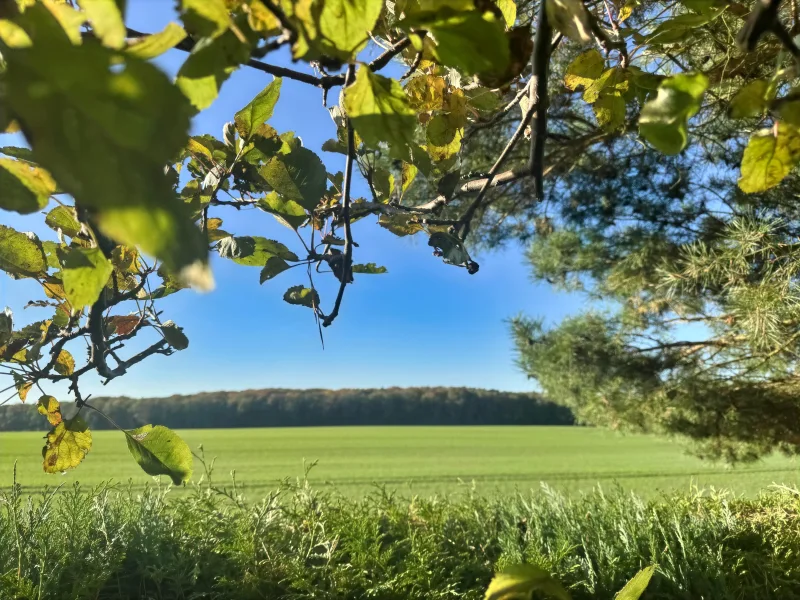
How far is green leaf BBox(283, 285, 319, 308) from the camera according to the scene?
25 cm

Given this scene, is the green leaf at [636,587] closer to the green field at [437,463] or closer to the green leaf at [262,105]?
the green leaf at [262,105]

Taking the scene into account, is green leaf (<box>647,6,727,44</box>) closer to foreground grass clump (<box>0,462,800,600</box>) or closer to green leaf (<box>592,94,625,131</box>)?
green leaf (<box>592,94,625,131</box>)

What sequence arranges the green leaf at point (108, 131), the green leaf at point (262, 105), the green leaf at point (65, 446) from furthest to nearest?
the green leaf at point (65, 446) < the green leaf at point (262, 105) < the green leaf at point (108, 131)

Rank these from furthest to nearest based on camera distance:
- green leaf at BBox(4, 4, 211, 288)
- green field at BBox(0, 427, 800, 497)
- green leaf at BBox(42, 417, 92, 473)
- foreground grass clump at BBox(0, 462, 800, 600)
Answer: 1. green field at BBox(0, 427, 800, 497)
2. foreground grass clump at BBox(0, 462, 800, 600)
3. green leaf at BBox(42, 417, 92, 473)
4. green leaf at BBox(4, 4, 211, 288)

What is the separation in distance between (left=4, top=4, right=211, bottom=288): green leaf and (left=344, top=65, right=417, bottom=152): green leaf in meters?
0.07

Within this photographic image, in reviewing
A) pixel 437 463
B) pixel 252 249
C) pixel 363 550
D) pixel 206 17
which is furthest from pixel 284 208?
pixel 437 463

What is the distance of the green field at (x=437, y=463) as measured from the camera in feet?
11.0

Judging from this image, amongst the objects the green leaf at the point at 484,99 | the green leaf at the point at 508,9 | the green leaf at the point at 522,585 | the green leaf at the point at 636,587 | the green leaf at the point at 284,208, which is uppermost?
the green leaf at the point at 508,9

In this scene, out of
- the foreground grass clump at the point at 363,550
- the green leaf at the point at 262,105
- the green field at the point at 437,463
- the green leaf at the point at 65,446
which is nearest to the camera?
the green leaf at the point at 262,105

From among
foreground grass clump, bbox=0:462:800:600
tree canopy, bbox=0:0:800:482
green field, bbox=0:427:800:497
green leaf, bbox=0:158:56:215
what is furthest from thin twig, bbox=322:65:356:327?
green field, bbox=0:427:800:497

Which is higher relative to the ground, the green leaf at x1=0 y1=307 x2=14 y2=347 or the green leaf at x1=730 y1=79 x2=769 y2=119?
the green leaf at x1=730 y1=79 x2=769 y2=119

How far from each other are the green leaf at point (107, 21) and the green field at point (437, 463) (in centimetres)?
234

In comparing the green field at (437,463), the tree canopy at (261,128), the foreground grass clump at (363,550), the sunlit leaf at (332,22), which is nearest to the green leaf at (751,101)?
the tree canopy at (261,128)

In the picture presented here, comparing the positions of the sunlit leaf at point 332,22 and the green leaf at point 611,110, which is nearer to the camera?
the sunlit leaf at point 332,22
